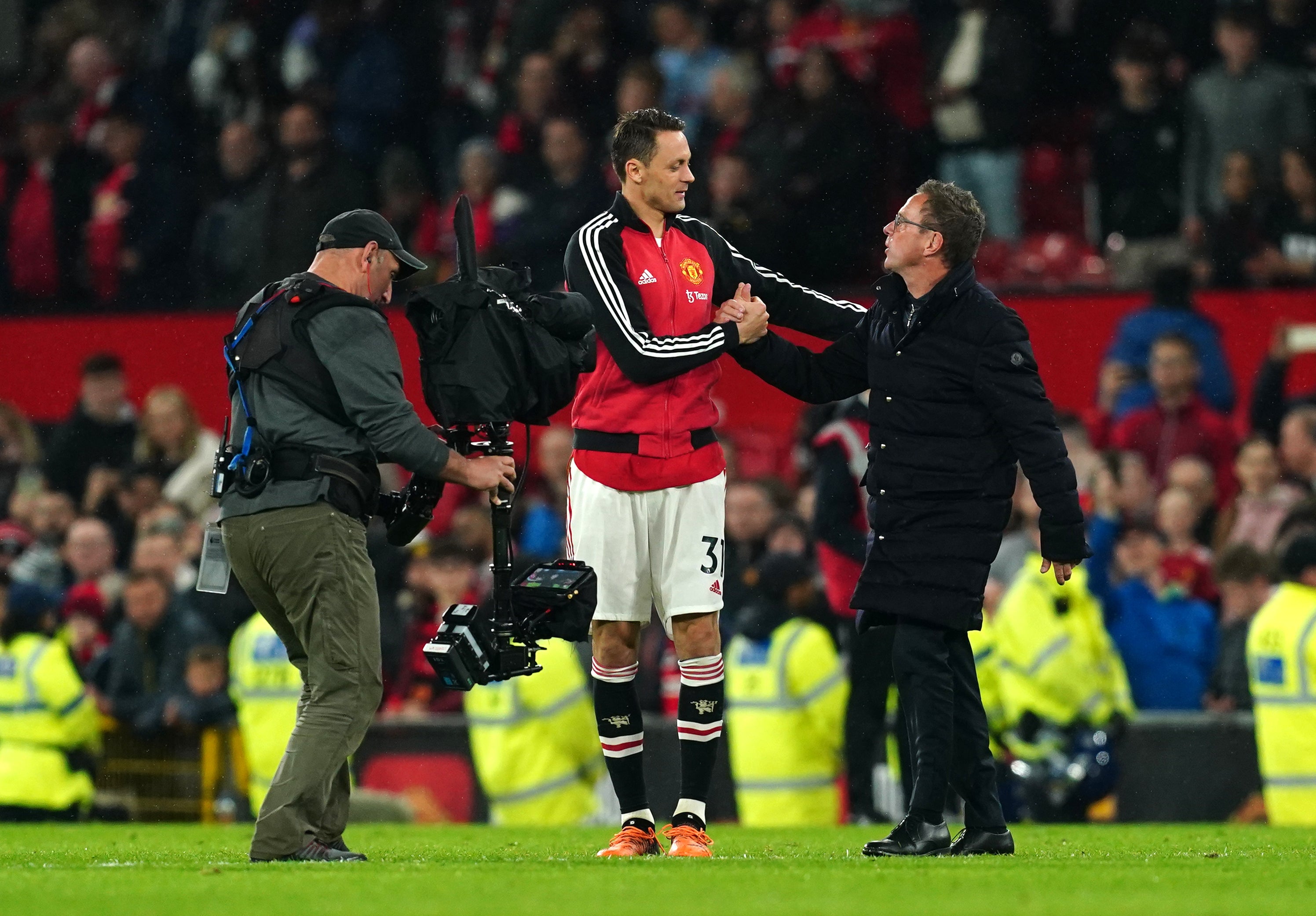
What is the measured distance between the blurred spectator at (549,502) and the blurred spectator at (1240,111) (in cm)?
442

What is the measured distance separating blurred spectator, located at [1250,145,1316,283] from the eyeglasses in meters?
6.75

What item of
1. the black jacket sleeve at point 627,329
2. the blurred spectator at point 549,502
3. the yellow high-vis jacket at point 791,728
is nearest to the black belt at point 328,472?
the black jacket sleeve at point 627,329

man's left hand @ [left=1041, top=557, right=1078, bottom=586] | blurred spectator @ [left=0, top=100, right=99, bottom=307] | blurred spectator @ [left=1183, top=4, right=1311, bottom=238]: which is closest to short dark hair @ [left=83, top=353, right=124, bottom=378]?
blurred spectator @ [left=0, top=100, right=99, bottom=307]

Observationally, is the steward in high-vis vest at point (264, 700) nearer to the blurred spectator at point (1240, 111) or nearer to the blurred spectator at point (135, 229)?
the blurred spectator at point (135, 229)

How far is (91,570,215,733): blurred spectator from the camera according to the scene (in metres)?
12.8

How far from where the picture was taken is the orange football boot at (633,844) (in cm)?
781

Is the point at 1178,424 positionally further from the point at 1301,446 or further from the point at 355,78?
the point at 355,78

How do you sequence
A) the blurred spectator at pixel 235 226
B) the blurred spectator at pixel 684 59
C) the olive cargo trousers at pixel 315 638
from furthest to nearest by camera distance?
the blurred spectator at pixel 235 226, the blurred spectator at pixel 684 59, the olive cargo trousers at pixel 315 638

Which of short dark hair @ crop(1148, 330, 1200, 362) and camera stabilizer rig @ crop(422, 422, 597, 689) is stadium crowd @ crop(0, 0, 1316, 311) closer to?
short dark hair @ crop(1148, 330, 1200, 362)

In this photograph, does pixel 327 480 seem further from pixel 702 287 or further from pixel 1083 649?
pixel 1083 649

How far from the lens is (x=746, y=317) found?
8109 millimetres

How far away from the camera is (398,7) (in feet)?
59.8

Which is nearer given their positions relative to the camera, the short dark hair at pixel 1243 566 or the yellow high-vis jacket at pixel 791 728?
the yellow high-vis jacket at pixel 791 728

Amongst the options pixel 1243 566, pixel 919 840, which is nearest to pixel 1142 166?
pixel 1243 566
